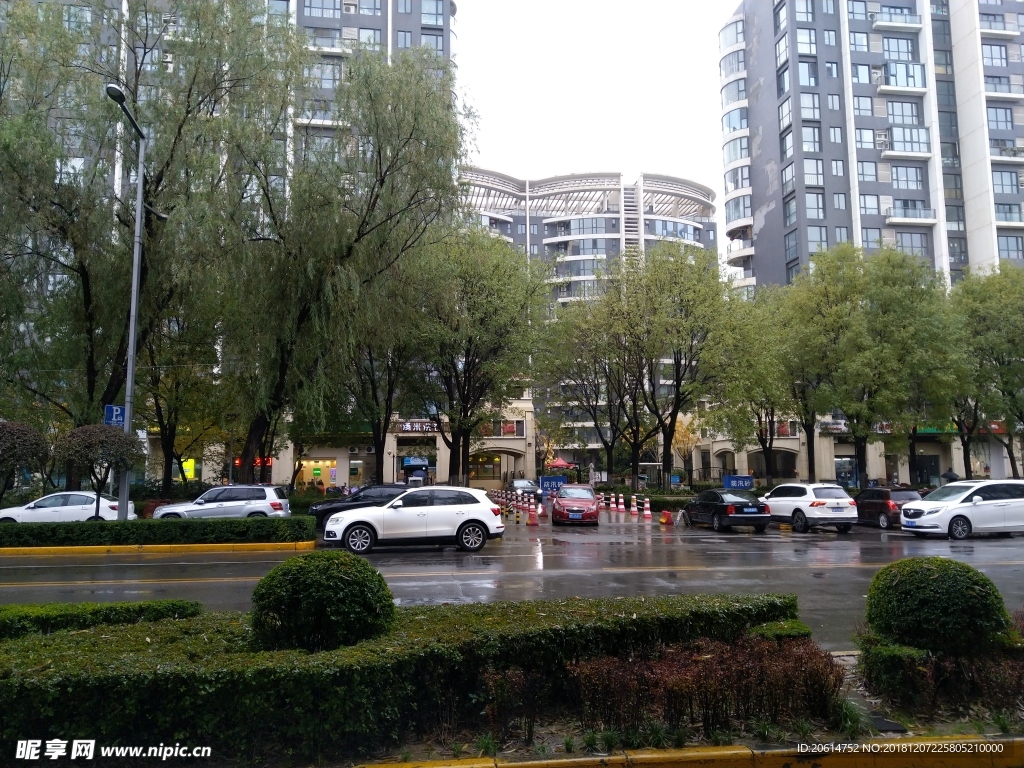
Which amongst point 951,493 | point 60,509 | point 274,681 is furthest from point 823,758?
point 60,509

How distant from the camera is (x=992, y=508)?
20.6 meters

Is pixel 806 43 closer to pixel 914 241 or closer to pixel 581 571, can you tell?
pixel 914 241

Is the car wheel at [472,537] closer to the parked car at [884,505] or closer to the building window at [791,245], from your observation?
the parked car at [884,505]

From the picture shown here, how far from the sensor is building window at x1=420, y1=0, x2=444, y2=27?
56.2 meters

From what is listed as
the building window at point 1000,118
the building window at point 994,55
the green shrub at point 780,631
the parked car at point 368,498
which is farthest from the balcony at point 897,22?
the green shrub at point 780,631

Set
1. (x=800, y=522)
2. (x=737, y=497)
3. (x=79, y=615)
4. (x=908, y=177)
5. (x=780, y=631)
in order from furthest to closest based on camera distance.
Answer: (x=908, y=177), (x=737, y=497), (x=800, y=522), (x=79, y=615), (x=780, y=631)

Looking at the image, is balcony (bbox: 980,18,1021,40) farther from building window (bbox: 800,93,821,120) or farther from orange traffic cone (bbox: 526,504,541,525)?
orange traffic cone (bbox: 526,504,541,525)

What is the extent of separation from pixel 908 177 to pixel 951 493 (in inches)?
1872

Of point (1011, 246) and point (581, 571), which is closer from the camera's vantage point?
point (581, 571)

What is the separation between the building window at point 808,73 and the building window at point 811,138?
3817 millimetres

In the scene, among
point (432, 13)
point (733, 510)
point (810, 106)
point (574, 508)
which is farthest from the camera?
point (810, 106)

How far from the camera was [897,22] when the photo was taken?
6016cm

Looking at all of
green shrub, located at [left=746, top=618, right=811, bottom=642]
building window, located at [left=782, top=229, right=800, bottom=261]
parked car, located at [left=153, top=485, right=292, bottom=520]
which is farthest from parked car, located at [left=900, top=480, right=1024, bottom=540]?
building window, located at [left=782, top=229, right=800, bottom=261]

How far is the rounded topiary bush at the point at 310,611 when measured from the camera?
5.45 metres
